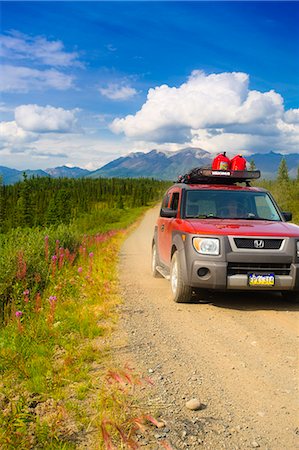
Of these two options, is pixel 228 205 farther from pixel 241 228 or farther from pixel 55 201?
pixel 55 201

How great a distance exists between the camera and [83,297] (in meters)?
7.17

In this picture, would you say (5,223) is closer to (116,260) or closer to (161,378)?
(116,260)

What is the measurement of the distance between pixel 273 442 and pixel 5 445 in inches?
72.6

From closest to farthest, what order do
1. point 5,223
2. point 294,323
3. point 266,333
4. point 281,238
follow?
1. point 266,333
2. point 294,323
3. point 281,238
4. point 5,223

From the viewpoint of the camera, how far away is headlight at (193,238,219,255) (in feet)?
20.4

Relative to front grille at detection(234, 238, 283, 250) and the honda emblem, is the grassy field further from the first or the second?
the honda emblem

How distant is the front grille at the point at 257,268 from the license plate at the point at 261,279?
0.25 feet

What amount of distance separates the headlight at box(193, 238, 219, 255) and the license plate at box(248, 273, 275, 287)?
0.63 metres

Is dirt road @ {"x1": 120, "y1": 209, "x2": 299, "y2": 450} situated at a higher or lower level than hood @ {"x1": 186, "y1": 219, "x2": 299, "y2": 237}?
lower

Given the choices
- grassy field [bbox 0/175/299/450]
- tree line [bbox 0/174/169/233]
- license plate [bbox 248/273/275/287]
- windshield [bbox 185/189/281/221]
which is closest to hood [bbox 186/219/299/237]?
windshield [bbox 185/189/281/221]

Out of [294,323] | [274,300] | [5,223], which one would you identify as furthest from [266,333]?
[5,223]

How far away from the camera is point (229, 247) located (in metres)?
6.16

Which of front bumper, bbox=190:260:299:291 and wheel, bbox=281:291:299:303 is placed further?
wheel, bbox=281:291:299:303

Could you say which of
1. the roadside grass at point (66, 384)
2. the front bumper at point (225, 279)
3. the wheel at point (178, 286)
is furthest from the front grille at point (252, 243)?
the roadside grass at point (66, 384)
